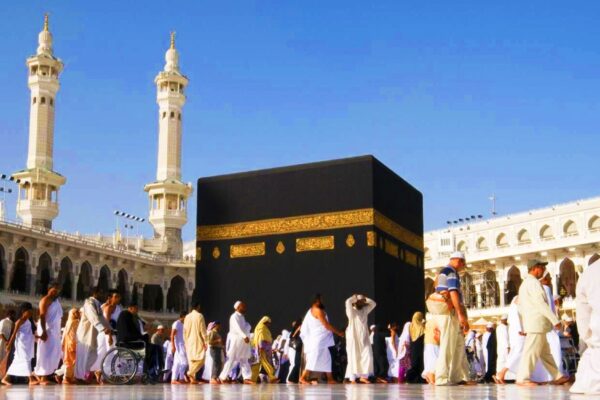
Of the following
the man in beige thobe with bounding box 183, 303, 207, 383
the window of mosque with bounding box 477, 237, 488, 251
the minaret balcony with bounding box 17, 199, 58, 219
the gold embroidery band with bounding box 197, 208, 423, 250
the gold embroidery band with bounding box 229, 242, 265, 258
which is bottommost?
the man in beige thobe with bounding box 183, 303, 207, 383

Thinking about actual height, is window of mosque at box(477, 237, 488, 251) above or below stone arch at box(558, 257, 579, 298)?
above

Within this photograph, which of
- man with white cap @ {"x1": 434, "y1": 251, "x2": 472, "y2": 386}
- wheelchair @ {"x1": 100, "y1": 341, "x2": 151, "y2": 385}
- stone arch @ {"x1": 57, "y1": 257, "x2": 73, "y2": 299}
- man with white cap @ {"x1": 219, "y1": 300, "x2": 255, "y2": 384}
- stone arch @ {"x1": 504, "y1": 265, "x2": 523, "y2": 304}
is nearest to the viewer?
man with white cap @ {"x1": 434, "y1": 251, "x2": 472, "y2": 386}

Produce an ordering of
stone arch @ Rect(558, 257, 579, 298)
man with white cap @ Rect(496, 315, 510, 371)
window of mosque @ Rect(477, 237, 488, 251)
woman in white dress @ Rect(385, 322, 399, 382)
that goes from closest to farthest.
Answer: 1. man with white cap @ Rect(496, 315, 510, 371)
2. woman in white dress @ Rect(385, 322, 399, 382)
3. stone arch @ Rect(558, 257, 579, 298)
4. window of mosque @ Rect(477, 237, 488, 251)

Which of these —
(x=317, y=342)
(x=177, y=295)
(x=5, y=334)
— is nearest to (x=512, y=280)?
(x=177, y=295)

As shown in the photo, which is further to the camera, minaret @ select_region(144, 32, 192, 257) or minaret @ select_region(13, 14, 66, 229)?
minaret @ select_region(144, 32, 192, 257)

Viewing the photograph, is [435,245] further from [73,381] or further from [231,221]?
[73,381]

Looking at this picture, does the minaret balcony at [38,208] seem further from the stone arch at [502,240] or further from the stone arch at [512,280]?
the stone arch at [502,240]

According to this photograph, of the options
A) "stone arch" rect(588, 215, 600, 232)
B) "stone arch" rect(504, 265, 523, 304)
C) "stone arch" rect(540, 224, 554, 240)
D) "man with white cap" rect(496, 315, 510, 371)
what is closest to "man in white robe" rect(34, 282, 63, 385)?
"man with white cap" rect(496, 315, 510, 371)

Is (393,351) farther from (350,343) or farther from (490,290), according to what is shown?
(490,290)

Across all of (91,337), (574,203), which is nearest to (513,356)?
(91,337)

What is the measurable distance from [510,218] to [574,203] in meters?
3.45

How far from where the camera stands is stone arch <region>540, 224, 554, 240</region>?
35.1 metres

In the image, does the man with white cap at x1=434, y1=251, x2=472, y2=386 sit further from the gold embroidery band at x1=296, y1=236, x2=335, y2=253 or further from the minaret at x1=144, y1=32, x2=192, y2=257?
the minaret at x1=144, y1=32, x2=192, y2=257

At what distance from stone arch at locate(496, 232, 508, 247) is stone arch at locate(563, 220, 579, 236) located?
3.28 m
